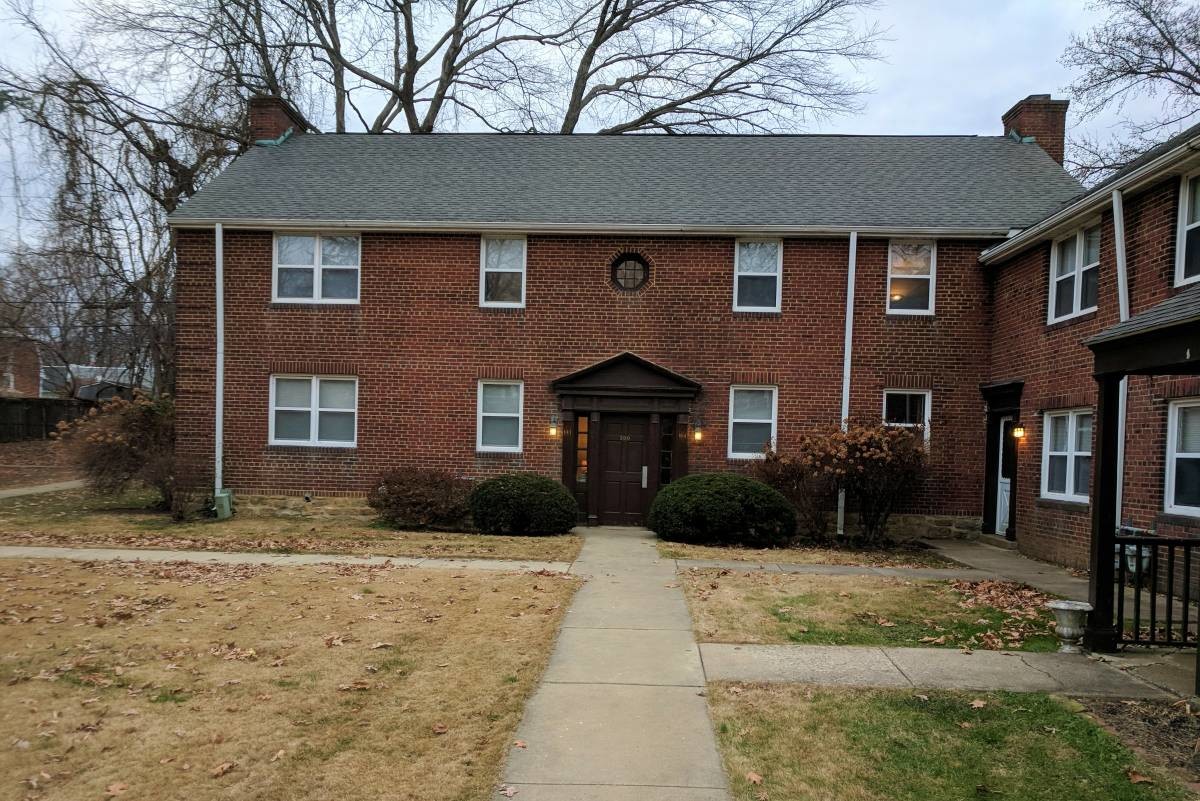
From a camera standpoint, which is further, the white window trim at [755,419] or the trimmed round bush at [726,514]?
the white window trim at [755,419]

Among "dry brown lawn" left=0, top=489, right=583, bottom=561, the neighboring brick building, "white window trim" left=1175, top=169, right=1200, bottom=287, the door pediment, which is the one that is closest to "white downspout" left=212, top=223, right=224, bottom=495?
the neighboring brick building

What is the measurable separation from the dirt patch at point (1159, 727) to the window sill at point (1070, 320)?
7704 mm

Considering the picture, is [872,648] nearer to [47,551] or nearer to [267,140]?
[47,551]

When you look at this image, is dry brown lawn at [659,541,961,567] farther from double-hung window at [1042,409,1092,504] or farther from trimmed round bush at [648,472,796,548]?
double-hung window at [1042,409,1092,504]

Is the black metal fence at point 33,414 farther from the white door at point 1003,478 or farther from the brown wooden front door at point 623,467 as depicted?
the white door at point 1003,478

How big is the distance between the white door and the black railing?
13.5 ft

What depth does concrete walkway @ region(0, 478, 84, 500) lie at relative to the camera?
1853 centimetres

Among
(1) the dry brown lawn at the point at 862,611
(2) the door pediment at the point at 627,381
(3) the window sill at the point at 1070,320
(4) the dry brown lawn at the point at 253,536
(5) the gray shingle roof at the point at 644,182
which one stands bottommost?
(4) the dry brown lawn at the point at 253,536

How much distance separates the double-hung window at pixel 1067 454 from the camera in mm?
11500

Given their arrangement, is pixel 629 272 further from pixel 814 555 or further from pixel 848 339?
pixel 814 555

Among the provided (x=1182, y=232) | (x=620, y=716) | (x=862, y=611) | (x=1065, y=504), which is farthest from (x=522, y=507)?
(x=1182, y=232)

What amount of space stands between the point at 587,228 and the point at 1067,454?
9048 millimetres

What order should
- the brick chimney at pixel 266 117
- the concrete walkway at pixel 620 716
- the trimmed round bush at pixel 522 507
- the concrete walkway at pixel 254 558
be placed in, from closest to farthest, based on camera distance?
1. the concrete walkway at pixel 620 716
2. the concrete walkway at pixel 254 558
3. the trimmed round bush at pixel 522 507
4. the brick chimney at pixel 266 117

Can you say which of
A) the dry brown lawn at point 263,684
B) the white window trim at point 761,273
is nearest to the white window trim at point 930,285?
the white window trim at point 761,273
